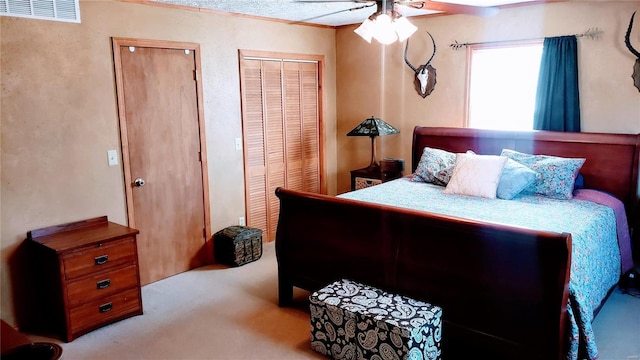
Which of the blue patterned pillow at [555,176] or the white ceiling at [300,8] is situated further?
the white ceiling at [300,8]

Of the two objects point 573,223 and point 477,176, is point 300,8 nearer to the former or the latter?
point 477,176

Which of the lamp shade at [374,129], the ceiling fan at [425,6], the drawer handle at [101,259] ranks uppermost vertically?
the ceiling fan at [425,6]

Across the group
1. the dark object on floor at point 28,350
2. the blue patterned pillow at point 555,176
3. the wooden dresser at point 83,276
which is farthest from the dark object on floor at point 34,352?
the blue patterned pillow at point 555,176

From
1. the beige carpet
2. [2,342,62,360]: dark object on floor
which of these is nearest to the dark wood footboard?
the beige carpet

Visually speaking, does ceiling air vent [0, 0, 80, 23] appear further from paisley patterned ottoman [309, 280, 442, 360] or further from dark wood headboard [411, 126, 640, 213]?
dark wood headboard [411, 126, 640, 213]

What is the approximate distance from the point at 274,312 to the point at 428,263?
4.33ft

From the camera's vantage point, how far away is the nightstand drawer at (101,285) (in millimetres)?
3219

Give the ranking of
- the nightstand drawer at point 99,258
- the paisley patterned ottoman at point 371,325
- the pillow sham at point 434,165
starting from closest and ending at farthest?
the paisley patterned ottoman at point 371,325 < the nightstand drawer at point 99,258 < the pillow sham at point 434,165

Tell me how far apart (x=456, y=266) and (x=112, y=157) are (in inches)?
106

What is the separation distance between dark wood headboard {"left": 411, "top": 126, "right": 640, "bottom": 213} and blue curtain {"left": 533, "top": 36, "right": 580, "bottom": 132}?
0.45 feet

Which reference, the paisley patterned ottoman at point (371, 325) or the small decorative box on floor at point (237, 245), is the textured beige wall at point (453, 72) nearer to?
the small decorative box on floor at point (237, 245)

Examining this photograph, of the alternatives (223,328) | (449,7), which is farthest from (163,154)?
(449,7)

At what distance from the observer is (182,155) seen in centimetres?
428

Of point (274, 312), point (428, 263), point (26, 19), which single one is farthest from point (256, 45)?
point (428, 263)
